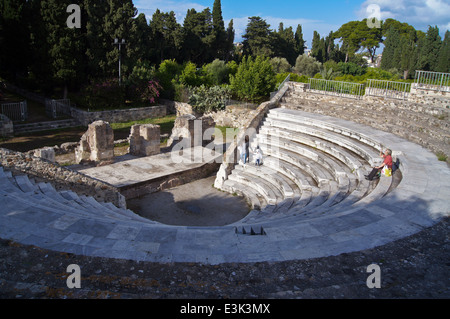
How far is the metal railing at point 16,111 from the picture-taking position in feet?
68.7

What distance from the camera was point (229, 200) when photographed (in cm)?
1189

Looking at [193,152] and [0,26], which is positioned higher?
[0,26]

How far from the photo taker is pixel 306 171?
1198 centimetres

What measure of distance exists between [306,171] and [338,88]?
8.32 m

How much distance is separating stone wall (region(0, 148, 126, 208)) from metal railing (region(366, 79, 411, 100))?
12.4m

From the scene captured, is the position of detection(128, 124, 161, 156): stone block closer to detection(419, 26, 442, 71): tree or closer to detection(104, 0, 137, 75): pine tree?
detection(104, 0, 137, 75): pine tree

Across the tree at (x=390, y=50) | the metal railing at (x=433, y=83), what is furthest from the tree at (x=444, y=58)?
the metal railing at (x=433, y=83)

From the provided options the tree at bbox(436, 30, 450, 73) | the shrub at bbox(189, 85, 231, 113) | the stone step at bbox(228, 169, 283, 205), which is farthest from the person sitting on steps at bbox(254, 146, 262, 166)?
the tree at bbox(436, 30, 450, 73)

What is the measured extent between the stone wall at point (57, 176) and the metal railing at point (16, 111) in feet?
45.3

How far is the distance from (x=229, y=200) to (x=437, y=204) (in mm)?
6382

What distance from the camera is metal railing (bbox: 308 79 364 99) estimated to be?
17594 mm

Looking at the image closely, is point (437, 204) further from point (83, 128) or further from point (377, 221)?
point (83, 128)

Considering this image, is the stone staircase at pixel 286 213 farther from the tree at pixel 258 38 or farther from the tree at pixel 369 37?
the tree at pixel 369 37
